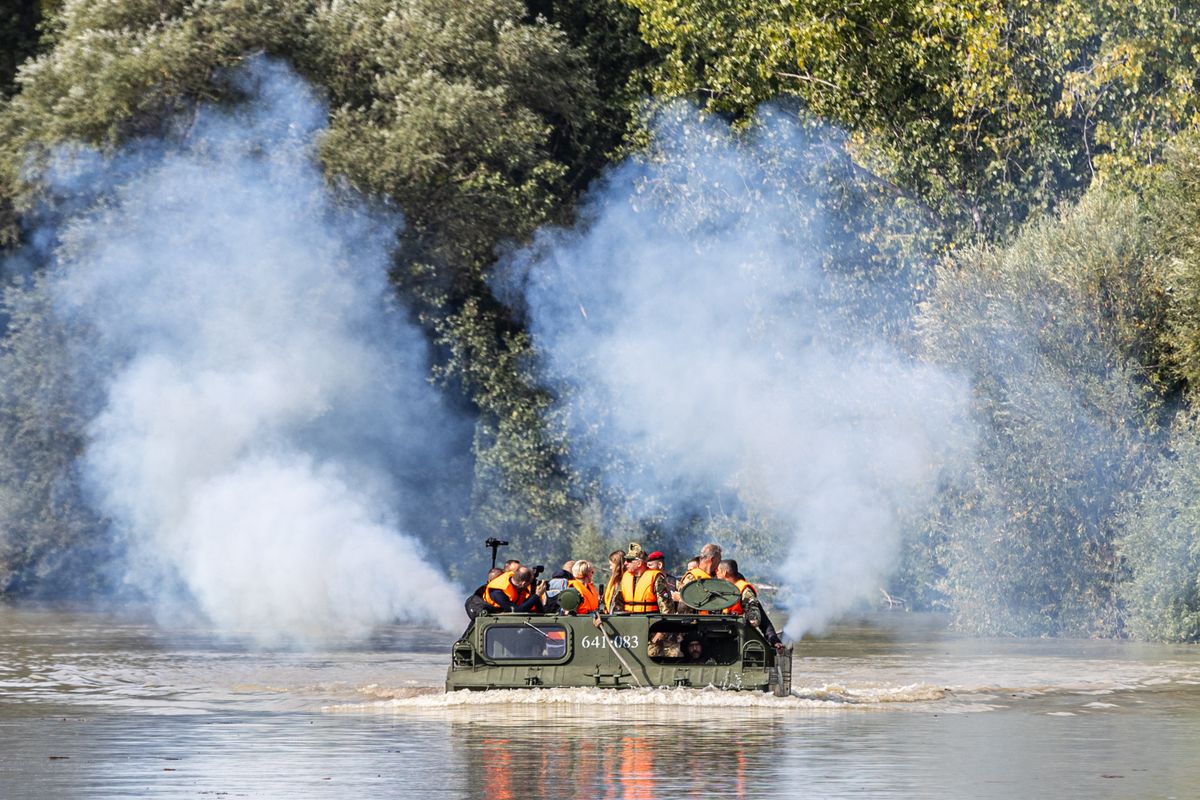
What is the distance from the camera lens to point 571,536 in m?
51.8

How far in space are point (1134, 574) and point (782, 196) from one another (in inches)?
466

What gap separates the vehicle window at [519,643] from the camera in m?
23.7

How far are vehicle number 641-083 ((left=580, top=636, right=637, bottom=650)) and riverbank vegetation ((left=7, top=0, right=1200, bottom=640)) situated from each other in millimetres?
13678

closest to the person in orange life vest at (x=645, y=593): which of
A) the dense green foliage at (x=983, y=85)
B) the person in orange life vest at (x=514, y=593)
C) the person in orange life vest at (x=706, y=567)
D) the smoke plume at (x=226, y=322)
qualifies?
the person in orange life vest at (x=706, y=567)

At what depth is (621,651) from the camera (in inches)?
925

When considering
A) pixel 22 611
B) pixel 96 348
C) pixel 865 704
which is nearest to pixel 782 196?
pixel 96 348

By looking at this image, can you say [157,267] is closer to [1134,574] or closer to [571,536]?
[571,536]

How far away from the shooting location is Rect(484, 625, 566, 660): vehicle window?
77.6 ft

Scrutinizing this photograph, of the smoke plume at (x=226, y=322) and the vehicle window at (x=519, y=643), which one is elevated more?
the smoke plume at (x=226, y=322)

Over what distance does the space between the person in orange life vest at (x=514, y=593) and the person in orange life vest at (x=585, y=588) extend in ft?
1.50

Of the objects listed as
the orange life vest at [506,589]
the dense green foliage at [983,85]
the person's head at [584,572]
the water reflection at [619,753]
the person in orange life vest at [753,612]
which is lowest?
the water reflection at [619,753]

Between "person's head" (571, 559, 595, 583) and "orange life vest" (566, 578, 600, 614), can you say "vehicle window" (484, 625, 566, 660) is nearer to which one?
"orange life vest" (566, 578, 600, 614)

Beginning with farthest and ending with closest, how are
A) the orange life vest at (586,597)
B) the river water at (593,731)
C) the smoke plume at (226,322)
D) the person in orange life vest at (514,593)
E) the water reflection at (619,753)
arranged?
the smoke plume at (226,322) < the person in orange life vest at (514,593) < the orange life vest at (586,597) < the river water at (593,731) < the water reflection at (619,753)

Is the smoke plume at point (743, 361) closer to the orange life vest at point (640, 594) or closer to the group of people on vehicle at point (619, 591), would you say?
the group of people on vehicle at point (619, 591)
